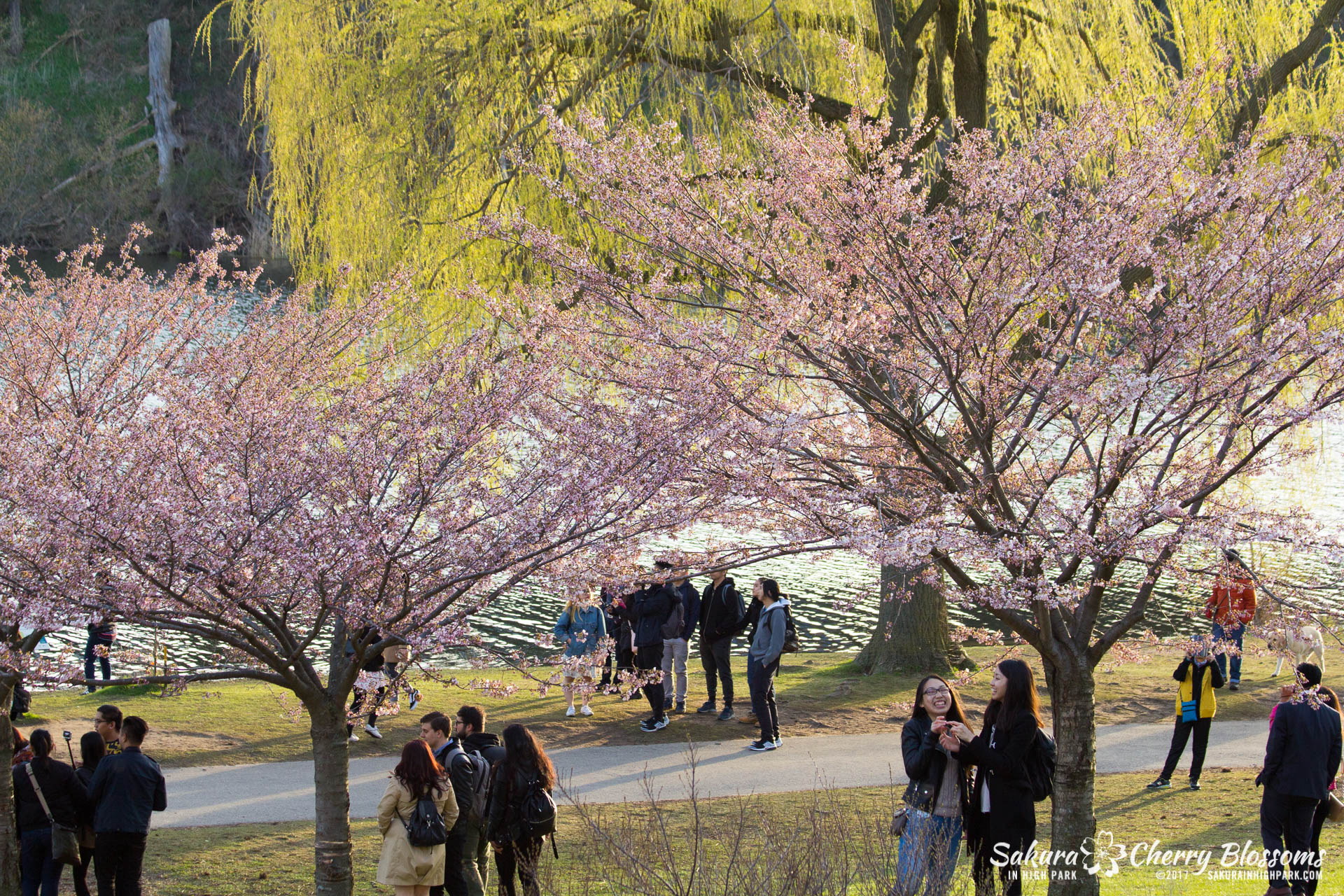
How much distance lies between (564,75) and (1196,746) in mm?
7828

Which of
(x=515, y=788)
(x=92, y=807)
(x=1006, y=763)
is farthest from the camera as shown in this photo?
(x=92, y=807)

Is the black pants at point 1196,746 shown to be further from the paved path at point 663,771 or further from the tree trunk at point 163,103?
the tree trunk at point 163,103

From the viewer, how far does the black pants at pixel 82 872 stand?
22.2ft

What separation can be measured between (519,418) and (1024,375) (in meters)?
2.80

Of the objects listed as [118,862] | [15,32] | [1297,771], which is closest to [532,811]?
[118,862]

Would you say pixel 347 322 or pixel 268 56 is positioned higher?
pixel 268 56

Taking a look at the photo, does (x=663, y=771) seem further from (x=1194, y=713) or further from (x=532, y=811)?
(x=1194, y=713)

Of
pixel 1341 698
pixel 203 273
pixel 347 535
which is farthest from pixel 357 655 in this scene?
pixel 1341 698

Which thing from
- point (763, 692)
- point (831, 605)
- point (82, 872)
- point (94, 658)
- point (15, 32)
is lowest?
point (82, 872)

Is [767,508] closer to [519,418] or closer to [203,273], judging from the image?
[519,418]

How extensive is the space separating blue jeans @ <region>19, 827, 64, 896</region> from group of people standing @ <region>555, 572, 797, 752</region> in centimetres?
407

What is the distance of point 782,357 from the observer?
627 cm

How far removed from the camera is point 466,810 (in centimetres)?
627

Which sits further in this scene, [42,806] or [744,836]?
[744,836]
